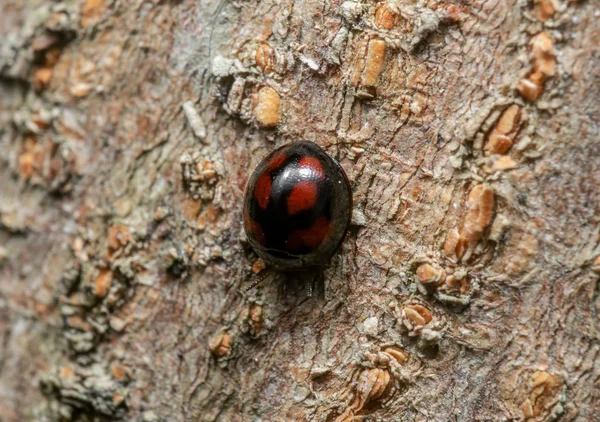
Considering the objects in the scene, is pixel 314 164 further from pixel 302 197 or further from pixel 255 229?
pixel 255 229

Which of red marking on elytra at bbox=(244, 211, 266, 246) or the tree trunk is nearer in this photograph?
the tree trunk

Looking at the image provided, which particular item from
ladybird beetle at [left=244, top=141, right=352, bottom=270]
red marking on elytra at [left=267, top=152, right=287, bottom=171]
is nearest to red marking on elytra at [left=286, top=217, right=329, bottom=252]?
ladybird beetle at [left=244, top=141, right=352, bottom=270]

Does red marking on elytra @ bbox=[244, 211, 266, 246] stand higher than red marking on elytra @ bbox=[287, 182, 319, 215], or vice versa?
red marking on elytra @ bbox=[287, 182, 319, 215]

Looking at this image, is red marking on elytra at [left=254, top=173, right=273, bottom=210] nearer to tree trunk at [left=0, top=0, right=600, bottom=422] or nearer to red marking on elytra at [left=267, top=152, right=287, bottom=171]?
red marking on elytra at [left=267, top=152, right=287, bottom=171]

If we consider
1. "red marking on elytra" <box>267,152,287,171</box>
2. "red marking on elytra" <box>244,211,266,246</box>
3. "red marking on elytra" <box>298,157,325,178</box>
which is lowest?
"red marking on elytra" <box>244,211,266,246</box>

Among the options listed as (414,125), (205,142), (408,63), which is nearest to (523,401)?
(414,125)

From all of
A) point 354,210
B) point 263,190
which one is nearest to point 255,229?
point 263,190
